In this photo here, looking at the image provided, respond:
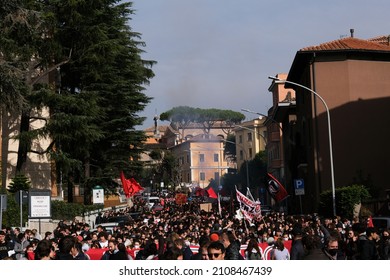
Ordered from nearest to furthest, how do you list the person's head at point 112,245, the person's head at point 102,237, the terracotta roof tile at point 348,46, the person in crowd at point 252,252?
1. the person in crowd at point 252,252
2. the person's head at point 112,245
3. the person's head at point 102,237
4. the terracotta roof tile at point 348,46

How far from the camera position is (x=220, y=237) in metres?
12.6

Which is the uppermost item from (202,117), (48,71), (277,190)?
(202,117)

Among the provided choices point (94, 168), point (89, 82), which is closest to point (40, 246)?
point (89, 82)

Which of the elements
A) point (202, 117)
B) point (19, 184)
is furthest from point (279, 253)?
point (202, 117)

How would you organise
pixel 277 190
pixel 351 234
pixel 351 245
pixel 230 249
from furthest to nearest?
pixel 277 190, pixel 351 234, pixel 351 245, pixel 230 249

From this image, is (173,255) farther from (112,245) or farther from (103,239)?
(103,239)

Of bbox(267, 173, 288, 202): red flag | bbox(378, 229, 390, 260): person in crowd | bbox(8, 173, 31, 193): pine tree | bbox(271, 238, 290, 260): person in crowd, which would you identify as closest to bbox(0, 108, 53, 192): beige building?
bbox(8, 173, 31, 193): pine tree

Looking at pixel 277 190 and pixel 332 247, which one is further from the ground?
pixel 277 190

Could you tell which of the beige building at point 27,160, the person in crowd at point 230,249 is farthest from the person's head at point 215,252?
the beige building at point 27,160

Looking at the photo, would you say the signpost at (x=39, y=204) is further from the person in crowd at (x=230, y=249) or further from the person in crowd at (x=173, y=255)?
the person in crowd at (x=173, y=255)

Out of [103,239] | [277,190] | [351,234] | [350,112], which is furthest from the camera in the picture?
[350,112]
